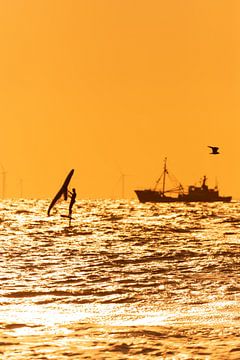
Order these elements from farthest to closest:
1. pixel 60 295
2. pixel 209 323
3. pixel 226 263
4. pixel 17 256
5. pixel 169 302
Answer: pixel 17 256 → pixel 226 263 → pixel 60 295 → pixel 169 302 → pixel 209 323

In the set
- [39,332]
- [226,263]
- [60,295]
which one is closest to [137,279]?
[60,295]

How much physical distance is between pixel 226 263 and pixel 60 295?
14.4 m

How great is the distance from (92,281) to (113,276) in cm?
239

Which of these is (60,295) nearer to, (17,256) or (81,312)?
(81,312)

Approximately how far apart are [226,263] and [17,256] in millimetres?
11586

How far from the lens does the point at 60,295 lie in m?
24.7

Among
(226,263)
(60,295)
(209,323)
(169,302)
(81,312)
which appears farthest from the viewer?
(226,263)

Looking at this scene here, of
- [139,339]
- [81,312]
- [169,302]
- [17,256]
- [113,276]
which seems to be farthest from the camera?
[17,256]

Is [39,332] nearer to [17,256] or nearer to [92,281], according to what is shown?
[92,281]

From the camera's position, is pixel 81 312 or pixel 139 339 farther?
pixel 81 312

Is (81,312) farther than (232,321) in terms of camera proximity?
Yes

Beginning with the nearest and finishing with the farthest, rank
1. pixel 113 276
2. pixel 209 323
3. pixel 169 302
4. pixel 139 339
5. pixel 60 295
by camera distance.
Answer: pixel 139 339 < pixel 209 323 < pixel 169 302 < pixel 60 295 < pixel 113 276

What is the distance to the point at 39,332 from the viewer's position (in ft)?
57.8

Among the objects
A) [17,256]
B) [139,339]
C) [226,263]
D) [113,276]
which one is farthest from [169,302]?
[17,256]
